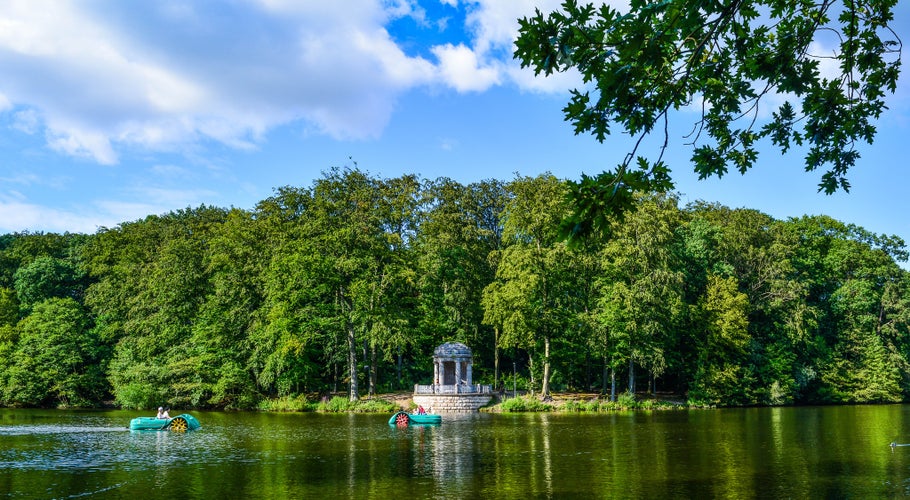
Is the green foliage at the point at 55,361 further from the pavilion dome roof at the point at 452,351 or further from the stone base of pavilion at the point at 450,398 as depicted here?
the pavilion dome roof at the point at 452,351

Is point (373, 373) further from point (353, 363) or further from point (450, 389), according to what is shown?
point (450, 389)

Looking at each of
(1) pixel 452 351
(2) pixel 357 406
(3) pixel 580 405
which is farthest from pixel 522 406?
(2) pixel 357 406

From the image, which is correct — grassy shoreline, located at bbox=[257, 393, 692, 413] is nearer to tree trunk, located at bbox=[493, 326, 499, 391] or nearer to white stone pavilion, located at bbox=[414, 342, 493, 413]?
white stone pavilion, located at bbox=[414, 342, 493, 413]

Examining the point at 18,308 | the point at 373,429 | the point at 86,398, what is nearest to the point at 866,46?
the point at 373,429

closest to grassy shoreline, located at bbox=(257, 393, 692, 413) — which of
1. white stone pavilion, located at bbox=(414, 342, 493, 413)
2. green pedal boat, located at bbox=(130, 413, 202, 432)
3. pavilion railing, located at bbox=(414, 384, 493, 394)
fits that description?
white stone pavilion, located at bbox=(414, 342, 493, 413)

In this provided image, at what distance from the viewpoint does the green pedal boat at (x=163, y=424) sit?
32144 mm

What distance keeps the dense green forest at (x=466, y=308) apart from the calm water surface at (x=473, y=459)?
33.5 ft

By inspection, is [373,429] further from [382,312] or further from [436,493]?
[436,493]

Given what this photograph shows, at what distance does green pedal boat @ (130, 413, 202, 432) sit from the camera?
105ft

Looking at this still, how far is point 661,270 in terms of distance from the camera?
42.9m

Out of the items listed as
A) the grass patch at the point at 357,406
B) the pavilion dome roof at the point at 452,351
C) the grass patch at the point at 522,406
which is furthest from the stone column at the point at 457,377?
the grass patch at the point at 357,406

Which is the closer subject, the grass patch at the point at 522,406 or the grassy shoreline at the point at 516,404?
the grass patch at the point at 522,406

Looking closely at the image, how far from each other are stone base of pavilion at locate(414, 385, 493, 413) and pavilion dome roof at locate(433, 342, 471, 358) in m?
2.02

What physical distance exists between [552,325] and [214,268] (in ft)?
82.9
